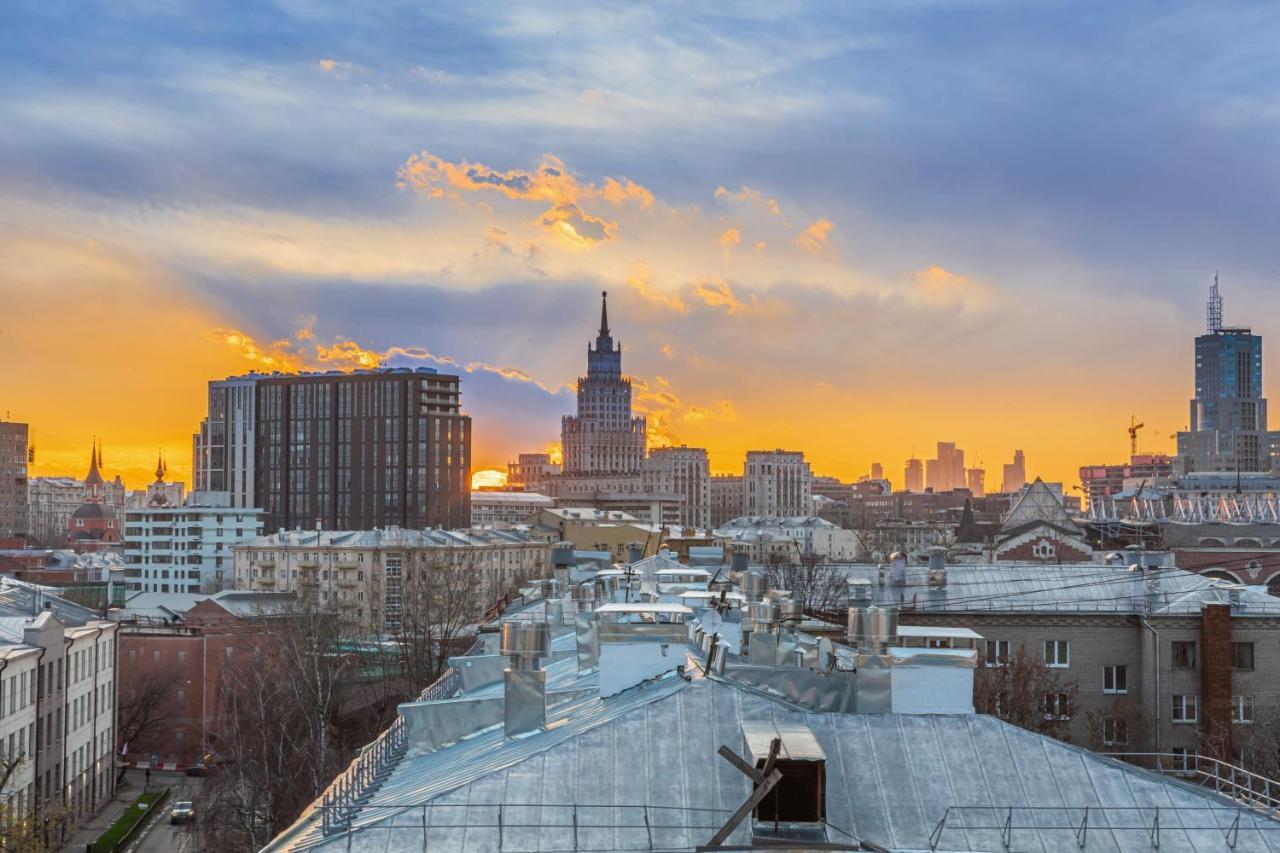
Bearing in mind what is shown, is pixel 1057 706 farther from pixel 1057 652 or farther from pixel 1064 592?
pixel 1064 592

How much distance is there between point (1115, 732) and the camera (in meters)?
41.7

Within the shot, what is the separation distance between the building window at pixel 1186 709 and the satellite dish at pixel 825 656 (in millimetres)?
23525

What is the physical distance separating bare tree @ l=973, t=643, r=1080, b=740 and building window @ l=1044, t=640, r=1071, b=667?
2.22 feet

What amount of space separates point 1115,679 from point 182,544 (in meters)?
104

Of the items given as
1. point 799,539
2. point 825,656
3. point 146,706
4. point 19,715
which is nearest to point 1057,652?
point 825,656

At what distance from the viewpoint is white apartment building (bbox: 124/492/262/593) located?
435 feet

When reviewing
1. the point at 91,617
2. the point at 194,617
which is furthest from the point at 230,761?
the point at 194,617

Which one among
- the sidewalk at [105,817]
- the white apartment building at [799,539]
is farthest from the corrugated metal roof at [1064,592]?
the white apartment building at [799,539]

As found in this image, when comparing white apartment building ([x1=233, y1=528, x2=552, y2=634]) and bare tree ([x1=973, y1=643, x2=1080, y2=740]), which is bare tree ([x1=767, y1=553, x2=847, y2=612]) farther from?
white apartment building ([x1=233, y1=528, x2=552, y2=634])

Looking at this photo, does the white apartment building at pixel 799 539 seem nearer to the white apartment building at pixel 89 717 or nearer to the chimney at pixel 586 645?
the white apartment building at pixel 89 717

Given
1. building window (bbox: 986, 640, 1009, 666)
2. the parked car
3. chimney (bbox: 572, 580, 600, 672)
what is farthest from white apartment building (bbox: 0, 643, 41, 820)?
building window (bbox: 986, 640, 1009, 666)

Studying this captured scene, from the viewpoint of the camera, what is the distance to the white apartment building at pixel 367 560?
4345 inches

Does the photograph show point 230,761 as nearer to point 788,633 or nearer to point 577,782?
point 788,633

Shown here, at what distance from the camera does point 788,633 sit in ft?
81.4
